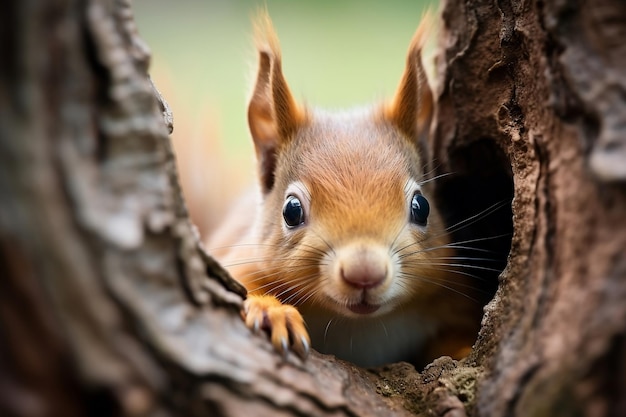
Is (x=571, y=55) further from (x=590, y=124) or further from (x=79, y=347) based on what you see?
(x=79, y=347)

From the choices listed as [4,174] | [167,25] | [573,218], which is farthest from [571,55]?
[167,25]

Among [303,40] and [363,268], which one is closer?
[363,268]

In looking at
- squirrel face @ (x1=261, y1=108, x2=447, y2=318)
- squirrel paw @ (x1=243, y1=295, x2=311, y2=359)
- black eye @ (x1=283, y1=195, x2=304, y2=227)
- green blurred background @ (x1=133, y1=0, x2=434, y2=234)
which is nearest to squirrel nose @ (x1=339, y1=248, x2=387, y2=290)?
squirrel face @ (x1=261, y1=108, x2=447, y2=318)

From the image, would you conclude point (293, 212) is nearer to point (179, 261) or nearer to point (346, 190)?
point (346, 190)

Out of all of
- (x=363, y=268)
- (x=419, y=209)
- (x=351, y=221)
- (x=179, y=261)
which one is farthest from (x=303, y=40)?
(x=179, y=261)

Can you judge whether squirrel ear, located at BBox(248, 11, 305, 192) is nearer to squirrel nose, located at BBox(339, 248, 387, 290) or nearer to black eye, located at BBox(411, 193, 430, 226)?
black eye, located at BBox(411, 193, 430, 226)

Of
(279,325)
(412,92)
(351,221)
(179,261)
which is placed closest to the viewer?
(179,261)

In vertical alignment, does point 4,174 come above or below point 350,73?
below
